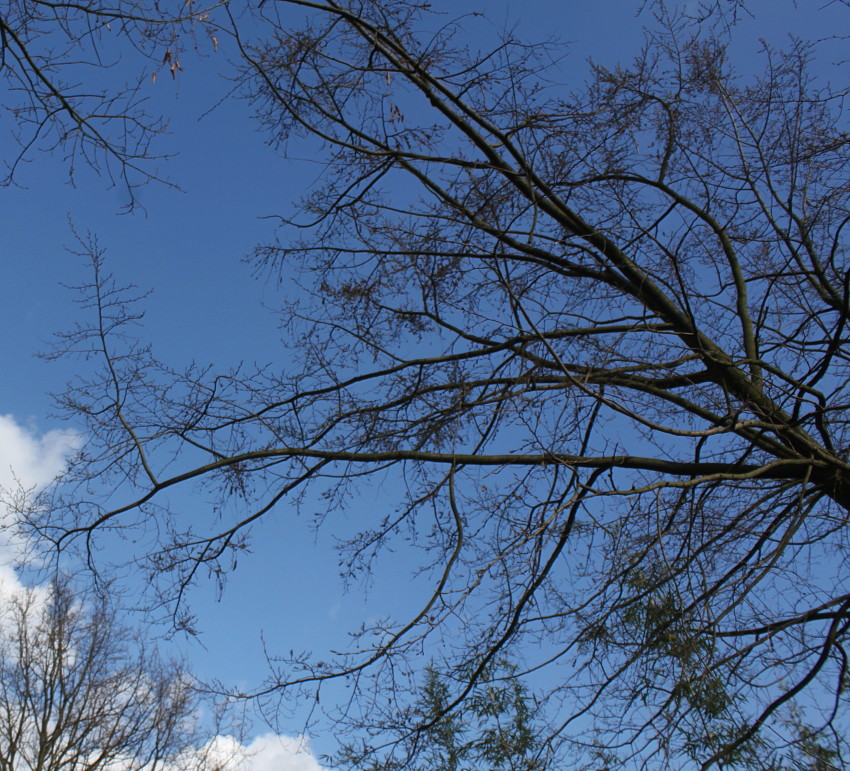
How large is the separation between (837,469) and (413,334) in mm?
2821

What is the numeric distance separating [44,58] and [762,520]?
4.57 m

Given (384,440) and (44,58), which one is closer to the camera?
(44,58)

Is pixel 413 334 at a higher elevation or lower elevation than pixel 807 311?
higher

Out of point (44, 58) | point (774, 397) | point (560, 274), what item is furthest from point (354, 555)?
point (44, 58)

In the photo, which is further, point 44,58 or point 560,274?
point 560,274

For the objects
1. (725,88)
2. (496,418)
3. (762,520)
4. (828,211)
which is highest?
(725,88)

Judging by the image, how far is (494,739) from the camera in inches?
151

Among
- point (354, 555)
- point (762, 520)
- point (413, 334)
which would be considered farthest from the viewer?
point (413, 334)

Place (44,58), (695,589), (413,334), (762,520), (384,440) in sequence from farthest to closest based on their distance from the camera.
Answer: (413,334) → (384,440) → (762,520) → (695,589) → (44,58)

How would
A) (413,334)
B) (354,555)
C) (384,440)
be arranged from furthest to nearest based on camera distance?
1. (413,334)
2. (384,440)
3. (354,555)

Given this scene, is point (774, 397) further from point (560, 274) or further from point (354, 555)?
point (354, 555)

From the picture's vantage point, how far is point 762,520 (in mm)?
4344

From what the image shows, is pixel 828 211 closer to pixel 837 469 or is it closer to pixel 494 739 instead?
pixel 837 469

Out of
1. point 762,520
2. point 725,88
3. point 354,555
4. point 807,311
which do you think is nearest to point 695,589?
point 762,520
